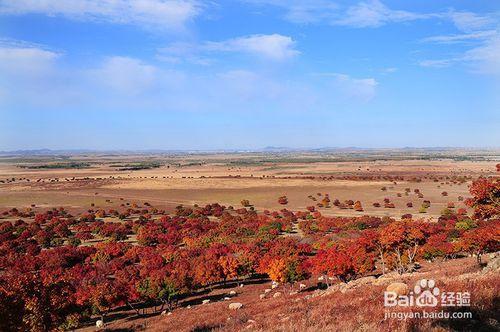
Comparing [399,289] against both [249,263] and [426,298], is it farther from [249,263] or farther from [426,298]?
[249,263]

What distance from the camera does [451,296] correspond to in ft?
46.8

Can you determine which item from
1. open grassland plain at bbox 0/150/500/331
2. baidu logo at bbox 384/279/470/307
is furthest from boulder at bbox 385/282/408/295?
baidu logo at bbox 384/279/470/307

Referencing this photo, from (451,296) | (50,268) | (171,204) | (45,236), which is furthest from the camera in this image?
(171,204)

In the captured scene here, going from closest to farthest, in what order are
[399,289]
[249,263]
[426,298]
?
[426,298] → [399,289] → [249,263]

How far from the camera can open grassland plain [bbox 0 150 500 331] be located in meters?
17.0

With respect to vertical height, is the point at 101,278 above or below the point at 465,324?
below

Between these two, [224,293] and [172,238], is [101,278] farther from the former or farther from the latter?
[172,238]

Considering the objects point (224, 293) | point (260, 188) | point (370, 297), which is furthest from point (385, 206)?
point (370, 297)

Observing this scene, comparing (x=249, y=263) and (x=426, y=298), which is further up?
(x=426, y=298)

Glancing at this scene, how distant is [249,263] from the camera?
47.1m

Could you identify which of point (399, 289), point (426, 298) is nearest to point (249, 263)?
point (399, 289)

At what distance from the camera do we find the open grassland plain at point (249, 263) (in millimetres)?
17000

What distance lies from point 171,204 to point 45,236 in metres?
49.1

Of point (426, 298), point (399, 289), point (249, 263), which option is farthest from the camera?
point (249, 263)
